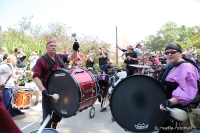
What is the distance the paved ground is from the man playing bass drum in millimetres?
2023

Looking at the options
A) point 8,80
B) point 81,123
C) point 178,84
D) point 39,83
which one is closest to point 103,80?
point 81,123

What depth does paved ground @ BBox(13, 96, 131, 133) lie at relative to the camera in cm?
427

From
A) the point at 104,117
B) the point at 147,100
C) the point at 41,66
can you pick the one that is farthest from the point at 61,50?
the point at 147,100

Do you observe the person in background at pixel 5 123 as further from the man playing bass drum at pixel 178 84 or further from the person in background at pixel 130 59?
the person in background at pixel 130 59

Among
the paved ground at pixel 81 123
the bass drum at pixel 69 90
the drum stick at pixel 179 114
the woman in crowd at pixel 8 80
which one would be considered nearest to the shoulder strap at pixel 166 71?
the drum stick at pixel 179 114

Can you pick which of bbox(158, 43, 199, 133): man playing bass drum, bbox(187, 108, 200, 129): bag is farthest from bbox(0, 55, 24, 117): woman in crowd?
bbox(187, 108, 200, 129): bag

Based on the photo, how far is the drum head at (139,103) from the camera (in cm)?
240

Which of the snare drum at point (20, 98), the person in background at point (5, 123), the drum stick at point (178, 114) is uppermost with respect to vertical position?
the person in background at point (5, 123)

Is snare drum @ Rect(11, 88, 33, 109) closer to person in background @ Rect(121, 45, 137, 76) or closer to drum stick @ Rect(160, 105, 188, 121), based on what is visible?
person in background @ Rect(121, 45, 137, 76)

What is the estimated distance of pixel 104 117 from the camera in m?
5.14

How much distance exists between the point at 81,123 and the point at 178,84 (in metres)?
2.96

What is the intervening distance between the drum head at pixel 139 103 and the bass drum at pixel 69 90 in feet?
1.62

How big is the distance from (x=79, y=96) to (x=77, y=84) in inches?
6.3

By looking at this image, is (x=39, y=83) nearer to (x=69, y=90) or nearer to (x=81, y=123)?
(x=69, y=90)
